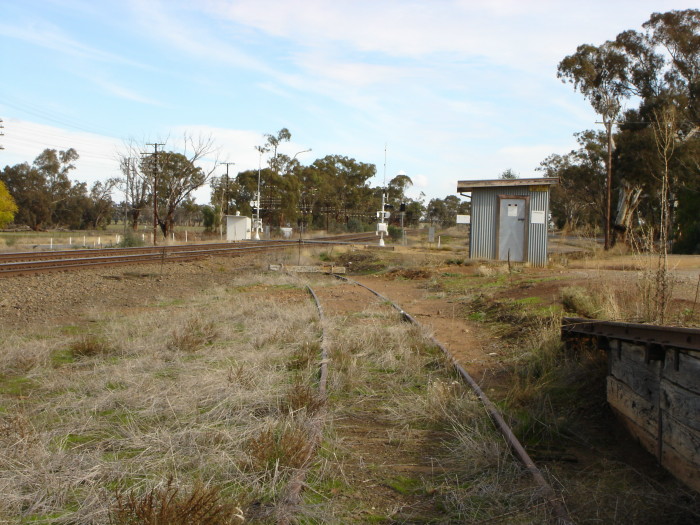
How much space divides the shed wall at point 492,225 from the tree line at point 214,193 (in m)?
38.5

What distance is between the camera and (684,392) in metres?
4.39

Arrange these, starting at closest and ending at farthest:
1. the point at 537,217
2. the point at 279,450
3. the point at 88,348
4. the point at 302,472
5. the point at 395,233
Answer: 1. the point at 302,472
2. the point at 279,450
3. the point at 88,348
4. the point at 537,217
5. the point at 395,233

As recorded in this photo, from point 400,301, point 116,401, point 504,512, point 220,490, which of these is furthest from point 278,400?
point 400,301

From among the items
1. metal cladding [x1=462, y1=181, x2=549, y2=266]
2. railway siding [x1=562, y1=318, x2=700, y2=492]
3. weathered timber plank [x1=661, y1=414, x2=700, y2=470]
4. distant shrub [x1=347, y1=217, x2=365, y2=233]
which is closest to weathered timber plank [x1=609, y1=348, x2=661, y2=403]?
railway siding [x1=562, y1=318, x2=700, y2=492]

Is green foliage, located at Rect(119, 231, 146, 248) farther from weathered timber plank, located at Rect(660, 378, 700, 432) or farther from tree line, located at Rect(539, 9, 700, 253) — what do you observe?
weathered timber plank, located at Rect(660, 378, 700, 432)

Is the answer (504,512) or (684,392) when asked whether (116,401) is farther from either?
(684,392)

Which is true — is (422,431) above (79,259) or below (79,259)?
below

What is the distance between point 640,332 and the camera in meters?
5.08

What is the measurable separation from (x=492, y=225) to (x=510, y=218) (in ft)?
2.14

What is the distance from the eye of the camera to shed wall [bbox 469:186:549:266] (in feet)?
72.3

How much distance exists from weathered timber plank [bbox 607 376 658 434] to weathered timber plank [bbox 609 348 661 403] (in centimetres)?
5

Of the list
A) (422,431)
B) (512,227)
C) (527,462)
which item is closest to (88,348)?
(422,431)

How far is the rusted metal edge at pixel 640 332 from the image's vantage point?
4.27m

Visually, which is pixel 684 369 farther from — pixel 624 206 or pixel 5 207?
pixel 5 207
